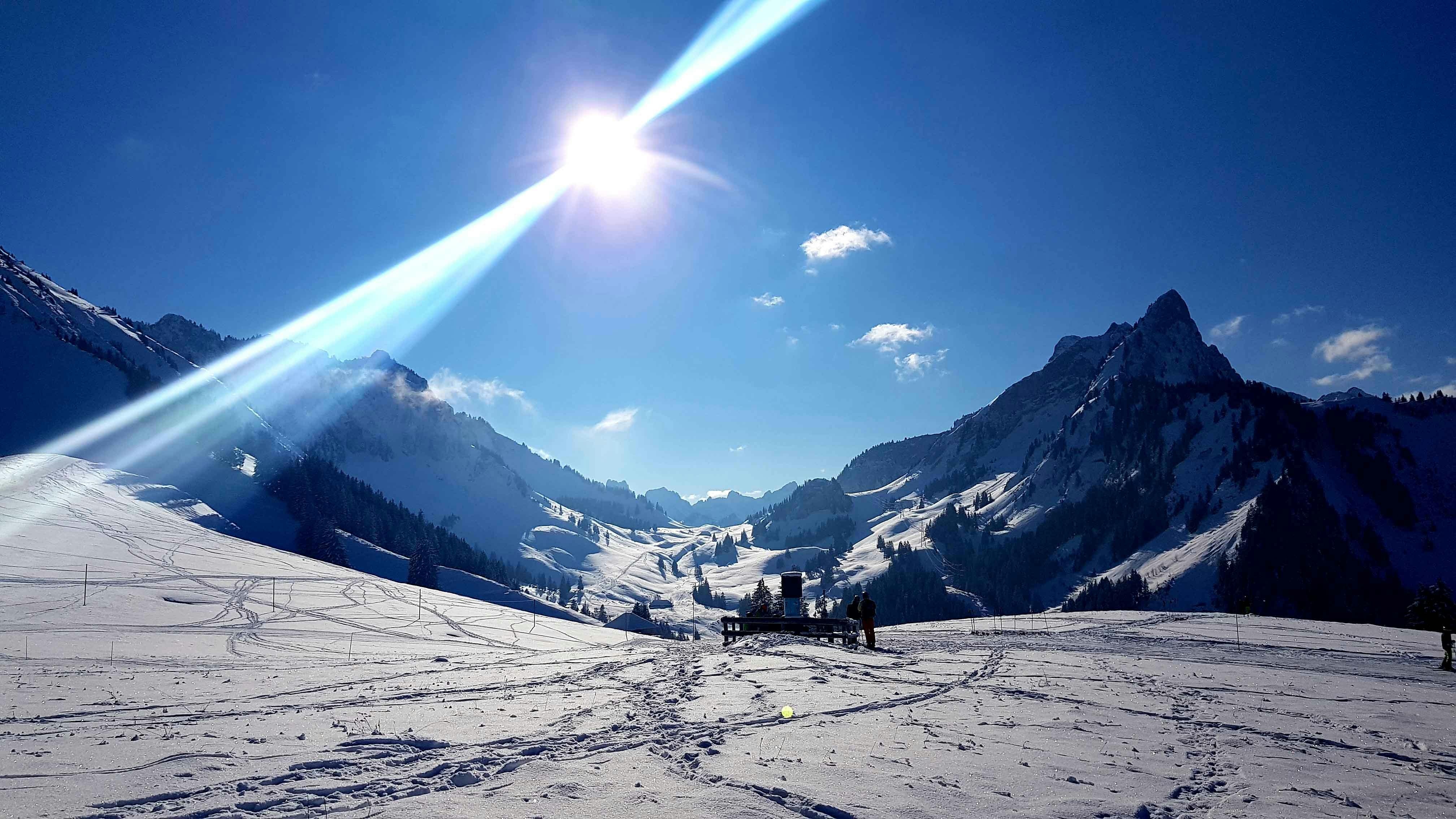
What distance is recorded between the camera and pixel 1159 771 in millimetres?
9266

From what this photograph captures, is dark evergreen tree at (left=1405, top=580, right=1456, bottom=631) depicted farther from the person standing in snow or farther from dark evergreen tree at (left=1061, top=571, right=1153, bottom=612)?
dark evergreen tree at (left=1061, top=571, right=1153, bottom=612)

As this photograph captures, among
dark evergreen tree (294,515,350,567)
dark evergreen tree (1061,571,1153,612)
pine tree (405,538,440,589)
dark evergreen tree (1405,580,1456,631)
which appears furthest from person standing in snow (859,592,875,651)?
dark evergreen tree (1061,571,1153,612)

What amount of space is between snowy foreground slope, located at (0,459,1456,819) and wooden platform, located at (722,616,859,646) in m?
5.16

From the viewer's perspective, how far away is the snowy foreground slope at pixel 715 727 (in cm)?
775

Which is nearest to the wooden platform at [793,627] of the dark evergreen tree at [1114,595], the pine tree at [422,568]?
the pine tree at [422,568]

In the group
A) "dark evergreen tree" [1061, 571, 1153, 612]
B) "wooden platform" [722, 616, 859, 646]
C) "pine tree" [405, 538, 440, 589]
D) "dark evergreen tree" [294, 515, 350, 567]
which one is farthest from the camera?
"dark evergreen tree" [1061, 571, 1153, 612]

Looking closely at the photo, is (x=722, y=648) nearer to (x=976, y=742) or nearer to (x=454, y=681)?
(x=454, y=681)

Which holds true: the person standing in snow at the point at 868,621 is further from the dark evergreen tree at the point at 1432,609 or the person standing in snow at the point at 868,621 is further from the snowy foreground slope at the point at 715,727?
the dark evergreen tree at the point at 1432,609

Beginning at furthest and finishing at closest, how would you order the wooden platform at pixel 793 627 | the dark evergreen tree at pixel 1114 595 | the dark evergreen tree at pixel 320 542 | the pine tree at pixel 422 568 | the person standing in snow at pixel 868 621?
1. the dark evergreen tree at pixel 1114 595
2. the pine tree at pixel 422 568
3. the dark evergreen tree at pixel 320 542
4. the wooden platform at pixel 793 627
5. the person standing in snow at pixel 868 621

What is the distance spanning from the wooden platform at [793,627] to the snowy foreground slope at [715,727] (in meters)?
5.16

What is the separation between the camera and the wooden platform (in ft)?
107

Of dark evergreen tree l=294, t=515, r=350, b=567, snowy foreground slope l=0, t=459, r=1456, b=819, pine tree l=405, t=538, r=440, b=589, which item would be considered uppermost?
dark evergreen tree l=294, t=515, r=350, b=567

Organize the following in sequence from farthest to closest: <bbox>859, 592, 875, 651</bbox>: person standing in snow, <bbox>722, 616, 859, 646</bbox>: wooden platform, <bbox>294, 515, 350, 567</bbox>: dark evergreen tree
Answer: <bbox>294, 515, 350, 567</bbox>: dark evergreen tree
<bbox>722, 616, 859, 646</bbox>: wooden platform
<bbox>859, 592, 875, 651</bbox>: person standing in snow

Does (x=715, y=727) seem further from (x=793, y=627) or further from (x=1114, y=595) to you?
(x=1114, y=595)
